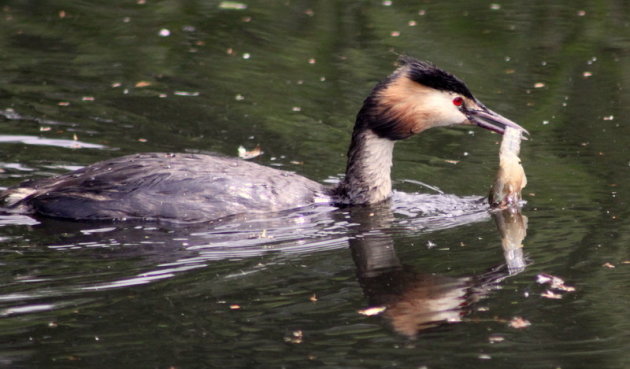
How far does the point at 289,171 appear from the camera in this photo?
33.2ft

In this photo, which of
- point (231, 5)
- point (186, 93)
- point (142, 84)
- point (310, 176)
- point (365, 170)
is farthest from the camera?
point (231, 5)

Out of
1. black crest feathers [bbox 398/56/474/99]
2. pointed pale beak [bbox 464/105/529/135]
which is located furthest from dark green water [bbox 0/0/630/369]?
black crest feathers [bbox 398/56/474/99]

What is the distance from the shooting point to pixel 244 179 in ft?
29.9

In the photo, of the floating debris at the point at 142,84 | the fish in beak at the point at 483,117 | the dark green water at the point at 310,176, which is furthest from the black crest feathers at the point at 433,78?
the floating debris at the point at 142,84

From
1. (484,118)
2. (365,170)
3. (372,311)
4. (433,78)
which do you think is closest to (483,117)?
(484,118)

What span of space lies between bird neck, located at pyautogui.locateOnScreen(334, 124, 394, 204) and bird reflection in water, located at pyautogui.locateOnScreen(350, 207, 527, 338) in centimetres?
80

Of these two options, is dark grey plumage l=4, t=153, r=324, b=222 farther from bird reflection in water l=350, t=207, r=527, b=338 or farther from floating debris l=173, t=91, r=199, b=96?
floating debris l=173, t=91, r=199, b=96

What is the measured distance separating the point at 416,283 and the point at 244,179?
217cm

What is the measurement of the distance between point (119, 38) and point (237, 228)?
21.5 feet

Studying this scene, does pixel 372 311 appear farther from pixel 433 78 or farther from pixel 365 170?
pixel 433 78

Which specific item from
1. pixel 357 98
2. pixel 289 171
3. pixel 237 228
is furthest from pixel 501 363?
pixel 357 98

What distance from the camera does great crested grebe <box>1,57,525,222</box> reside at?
29.4 feet

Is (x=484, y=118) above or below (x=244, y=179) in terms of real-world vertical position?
above

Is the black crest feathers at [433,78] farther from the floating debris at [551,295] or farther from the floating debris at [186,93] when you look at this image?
the floating debris at [186,93]
